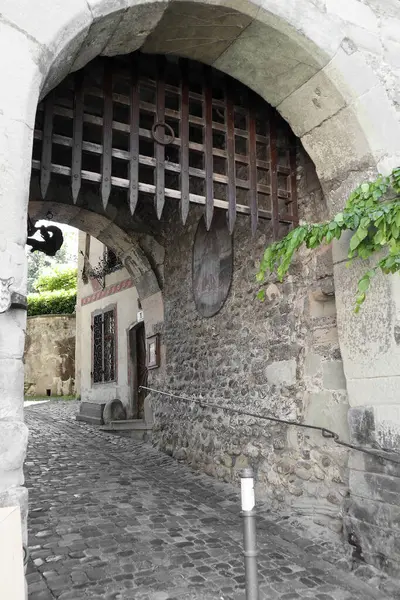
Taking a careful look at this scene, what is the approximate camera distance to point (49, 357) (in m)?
16.0

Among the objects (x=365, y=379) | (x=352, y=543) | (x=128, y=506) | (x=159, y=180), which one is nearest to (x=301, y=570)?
(x=352, y=543)

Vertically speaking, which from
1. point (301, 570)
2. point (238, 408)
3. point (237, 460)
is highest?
point (238, 408)

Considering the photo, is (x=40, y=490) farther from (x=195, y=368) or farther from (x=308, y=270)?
(x=308, y=270)

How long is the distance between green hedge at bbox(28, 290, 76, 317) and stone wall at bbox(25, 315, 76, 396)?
646 mm

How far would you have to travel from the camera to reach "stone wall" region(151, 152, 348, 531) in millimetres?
3594

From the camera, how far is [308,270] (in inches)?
152

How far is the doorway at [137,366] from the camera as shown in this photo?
8.55 metres

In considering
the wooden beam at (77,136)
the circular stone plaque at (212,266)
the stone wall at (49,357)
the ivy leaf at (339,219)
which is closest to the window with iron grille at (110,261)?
the circular stone plaque at (212,266)

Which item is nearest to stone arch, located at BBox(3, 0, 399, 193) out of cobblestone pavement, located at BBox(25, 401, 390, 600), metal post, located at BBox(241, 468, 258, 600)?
metal post, located at BBox(241, 468, 258, 600)

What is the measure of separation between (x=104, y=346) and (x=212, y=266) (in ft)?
16.0

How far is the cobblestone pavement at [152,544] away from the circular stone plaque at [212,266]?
1749mm

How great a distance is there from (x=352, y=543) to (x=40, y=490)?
259 cm

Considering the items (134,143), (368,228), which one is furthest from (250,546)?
(134,143)

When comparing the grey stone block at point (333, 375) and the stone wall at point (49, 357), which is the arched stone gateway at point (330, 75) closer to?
the grey stone block at point (333, 375)
